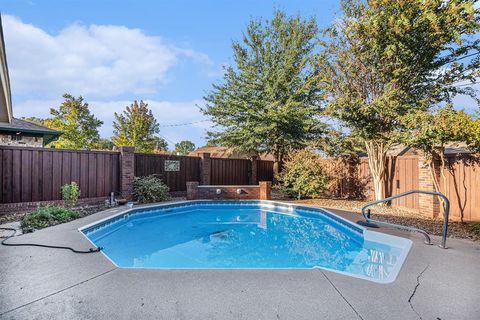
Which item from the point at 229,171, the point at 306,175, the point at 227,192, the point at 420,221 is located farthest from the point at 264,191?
the point at 420,221

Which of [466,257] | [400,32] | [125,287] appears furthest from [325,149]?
[125,287]

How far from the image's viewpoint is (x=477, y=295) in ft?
8.62

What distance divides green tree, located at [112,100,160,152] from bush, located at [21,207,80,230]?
54.8 ft

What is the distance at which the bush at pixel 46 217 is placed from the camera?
17.8 ft

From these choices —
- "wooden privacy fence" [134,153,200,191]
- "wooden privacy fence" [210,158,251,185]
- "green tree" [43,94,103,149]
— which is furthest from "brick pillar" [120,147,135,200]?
"green tree" [43,94,103,149]

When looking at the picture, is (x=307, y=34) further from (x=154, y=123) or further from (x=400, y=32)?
(x=154, y=123)

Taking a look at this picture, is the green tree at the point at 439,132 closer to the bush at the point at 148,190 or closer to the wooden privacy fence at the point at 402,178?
the wooden privacy fence at the point at 402,178

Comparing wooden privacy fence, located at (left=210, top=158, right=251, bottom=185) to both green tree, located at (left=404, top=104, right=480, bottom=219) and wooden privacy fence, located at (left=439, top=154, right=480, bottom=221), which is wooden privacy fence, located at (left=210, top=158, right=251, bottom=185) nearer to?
green tree, located at (left=404, top=104, right=480, bottom=219)

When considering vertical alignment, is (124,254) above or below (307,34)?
below

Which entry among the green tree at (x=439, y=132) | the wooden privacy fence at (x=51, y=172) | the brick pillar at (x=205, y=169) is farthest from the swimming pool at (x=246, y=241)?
the brick pillar at (x=205, y=169)

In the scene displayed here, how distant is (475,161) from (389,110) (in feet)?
8.15

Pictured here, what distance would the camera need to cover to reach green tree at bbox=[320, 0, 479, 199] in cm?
709

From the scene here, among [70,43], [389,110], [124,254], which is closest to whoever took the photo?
[124,254]

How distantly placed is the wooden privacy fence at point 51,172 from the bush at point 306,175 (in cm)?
695
